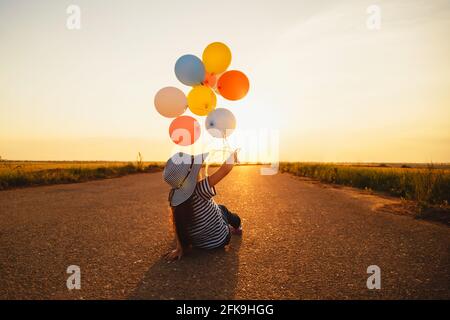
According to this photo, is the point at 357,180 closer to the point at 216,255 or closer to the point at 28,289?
the point at 216,255

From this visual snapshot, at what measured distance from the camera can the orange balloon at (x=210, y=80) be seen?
4.69m

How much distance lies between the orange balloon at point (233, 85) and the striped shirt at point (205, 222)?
1270 millimetres

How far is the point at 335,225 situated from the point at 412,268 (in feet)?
7.76

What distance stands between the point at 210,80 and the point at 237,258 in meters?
2.34

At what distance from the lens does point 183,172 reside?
3.91 metres

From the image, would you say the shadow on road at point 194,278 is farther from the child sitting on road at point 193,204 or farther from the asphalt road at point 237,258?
the child sitting on road at point 193,204

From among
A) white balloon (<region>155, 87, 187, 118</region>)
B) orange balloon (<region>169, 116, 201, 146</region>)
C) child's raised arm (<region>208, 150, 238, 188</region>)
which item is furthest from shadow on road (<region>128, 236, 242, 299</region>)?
white balloon (<region>155, 87, 187, 118</region>)

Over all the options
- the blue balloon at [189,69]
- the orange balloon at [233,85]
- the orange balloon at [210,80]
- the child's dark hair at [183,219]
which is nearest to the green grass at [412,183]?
the orange balloon at [233,85]

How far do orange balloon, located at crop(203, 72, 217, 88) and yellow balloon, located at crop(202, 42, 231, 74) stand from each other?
11 centimetres

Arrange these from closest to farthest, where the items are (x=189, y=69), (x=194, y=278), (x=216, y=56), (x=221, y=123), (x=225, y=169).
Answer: (x=194, y=278) → (x=225, y=169) → (x=221, y=123) → (x=189, y=69) → (x=216, y=56)

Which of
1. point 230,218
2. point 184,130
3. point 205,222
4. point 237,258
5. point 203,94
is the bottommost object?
point 237,258

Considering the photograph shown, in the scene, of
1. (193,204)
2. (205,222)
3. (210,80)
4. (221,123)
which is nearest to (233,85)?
(210,80)

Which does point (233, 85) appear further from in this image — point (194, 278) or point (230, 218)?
point (194, 278)

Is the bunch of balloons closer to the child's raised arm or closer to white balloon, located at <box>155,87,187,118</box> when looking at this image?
white balloon, located at <box>155,87,187,118</box>
